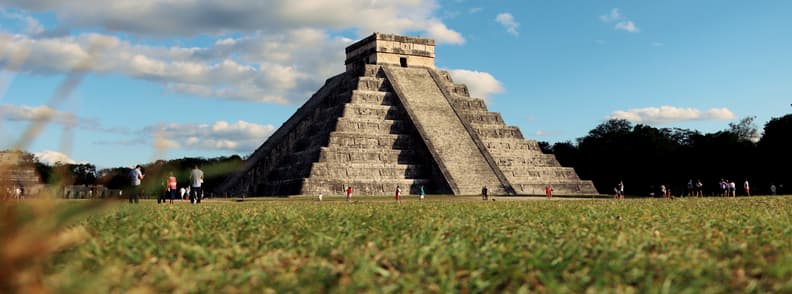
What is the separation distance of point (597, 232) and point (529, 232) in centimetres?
65

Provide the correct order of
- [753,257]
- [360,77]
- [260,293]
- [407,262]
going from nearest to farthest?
[260,293] → [407,262] → [753,257] → [360,77]

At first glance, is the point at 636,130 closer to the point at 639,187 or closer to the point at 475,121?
the point at 639,187

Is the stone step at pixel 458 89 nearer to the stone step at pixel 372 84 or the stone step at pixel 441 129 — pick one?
the stone step at pixel 441 129

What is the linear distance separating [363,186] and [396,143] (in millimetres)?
4643

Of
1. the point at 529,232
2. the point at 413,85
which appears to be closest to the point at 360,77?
the point at 413,85

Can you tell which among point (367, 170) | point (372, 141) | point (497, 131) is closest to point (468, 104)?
point (497, 131)

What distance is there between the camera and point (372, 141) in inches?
1531

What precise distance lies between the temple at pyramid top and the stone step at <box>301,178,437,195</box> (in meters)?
11.2

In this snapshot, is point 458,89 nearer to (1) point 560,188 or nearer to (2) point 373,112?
(2) point 373,112

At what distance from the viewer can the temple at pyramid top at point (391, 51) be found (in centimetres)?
4594

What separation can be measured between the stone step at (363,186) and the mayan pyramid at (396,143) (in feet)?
0.19

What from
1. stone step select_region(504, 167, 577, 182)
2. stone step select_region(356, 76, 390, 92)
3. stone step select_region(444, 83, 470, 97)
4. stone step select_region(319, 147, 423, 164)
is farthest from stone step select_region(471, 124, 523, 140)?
stone step select_region(356, 76, 390, 92)

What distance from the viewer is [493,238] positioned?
5.80 metres

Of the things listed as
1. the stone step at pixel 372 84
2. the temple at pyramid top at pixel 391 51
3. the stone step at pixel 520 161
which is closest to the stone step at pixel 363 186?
the stone step at pixel 520 161
